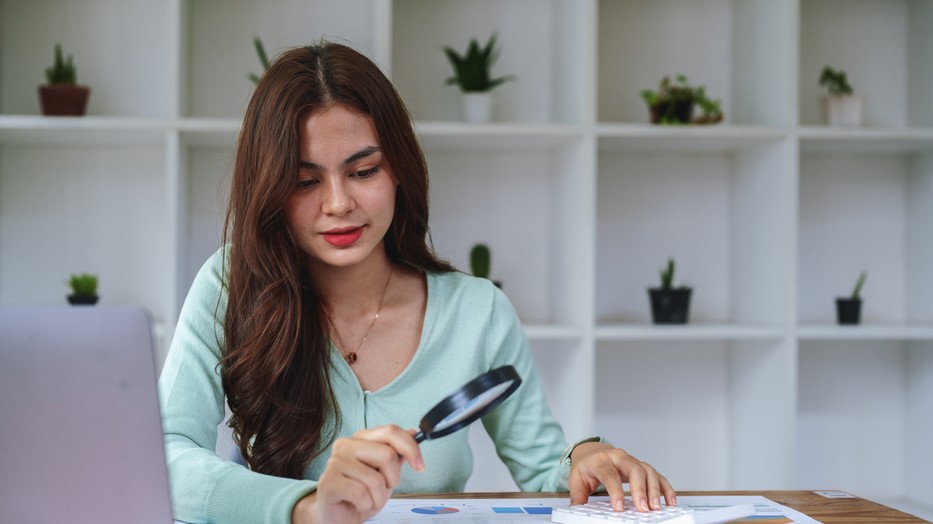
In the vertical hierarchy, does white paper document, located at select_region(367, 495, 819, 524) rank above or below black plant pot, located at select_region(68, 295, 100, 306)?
below

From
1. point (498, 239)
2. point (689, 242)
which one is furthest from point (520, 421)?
point (689, 242)

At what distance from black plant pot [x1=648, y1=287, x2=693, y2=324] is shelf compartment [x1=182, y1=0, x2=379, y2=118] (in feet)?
3.51

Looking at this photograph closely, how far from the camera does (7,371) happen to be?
74 cm

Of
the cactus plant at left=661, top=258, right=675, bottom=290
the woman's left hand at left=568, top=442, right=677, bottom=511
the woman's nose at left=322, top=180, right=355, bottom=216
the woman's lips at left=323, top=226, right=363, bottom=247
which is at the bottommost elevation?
the woman's left hand at left=568, top=442, right=677, bottom=511

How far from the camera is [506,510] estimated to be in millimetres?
1157

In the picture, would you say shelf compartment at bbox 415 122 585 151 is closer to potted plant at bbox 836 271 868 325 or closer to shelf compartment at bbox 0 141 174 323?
shelf compartment at bbox 0 141 174 323

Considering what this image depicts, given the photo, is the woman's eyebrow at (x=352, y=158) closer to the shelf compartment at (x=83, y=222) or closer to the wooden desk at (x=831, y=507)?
the wooden desk at (x=831, y=507)

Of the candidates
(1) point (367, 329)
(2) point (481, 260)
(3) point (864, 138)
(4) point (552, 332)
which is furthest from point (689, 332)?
(1) point (367, 329)

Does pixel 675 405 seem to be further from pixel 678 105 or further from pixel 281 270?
pixel 281 270

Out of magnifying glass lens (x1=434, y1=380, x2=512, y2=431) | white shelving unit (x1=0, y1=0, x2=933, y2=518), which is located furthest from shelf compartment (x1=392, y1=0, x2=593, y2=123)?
magnifying glass lens (x1=434, y1=380, x2=512, y2=431)

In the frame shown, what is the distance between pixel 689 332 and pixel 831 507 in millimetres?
1163

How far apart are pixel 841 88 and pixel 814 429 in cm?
100

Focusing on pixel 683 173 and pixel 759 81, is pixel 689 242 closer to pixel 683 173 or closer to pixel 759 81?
pixel 683 173

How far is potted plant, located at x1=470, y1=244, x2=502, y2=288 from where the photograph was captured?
253 cm
